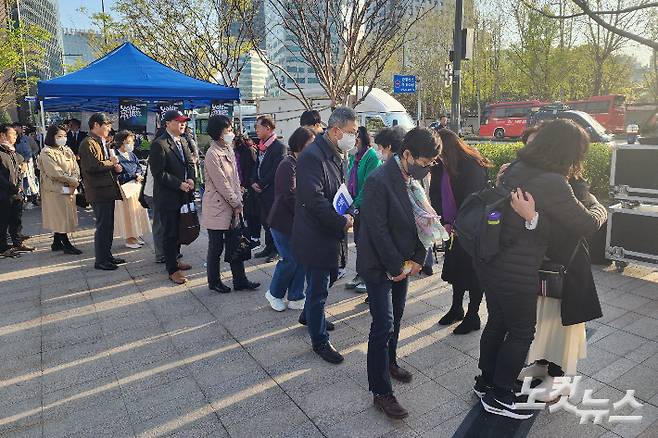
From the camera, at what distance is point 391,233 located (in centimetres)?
273

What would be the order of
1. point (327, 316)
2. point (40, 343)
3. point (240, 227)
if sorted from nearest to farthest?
point (40, 343) < point (327, 316) < point (240, 227)

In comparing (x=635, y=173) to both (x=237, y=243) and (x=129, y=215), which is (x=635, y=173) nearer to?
(x=237, y=243)

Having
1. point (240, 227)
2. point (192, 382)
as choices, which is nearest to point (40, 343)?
point (192, 382)

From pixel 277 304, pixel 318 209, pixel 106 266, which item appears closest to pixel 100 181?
pixel 106 266

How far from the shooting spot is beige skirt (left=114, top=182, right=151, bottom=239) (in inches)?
271

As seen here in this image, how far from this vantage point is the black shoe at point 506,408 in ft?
9.18

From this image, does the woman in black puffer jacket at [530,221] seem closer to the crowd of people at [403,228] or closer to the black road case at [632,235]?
the crowd of people at [403,228]

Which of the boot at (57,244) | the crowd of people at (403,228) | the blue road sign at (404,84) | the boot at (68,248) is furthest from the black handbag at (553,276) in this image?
the blue road sign at (404,84)

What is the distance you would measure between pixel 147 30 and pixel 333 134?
15605 millimetres

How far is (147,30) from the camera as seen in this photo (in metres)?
16.4

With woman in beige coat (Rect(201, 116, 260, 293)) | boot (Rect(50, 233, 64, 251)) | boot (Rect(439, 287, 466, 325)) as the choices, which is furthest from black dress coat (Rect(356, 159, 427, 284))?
boot (Rect(50, 233, 64, 251))

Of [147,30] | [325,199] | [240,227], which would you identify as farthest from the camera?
[147,30]

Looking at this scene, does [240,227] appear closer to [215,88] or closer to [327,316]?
[327,316]

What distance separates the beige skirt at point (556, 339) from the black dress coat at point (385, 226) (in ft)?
3.07
